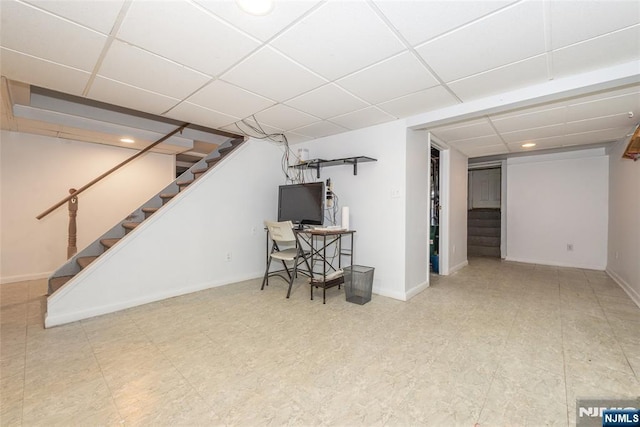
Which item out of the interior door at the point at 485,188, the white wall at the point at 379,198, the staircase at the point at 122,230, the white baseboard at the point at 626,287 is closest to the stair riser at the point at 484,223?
the interior door at the point at 485,188

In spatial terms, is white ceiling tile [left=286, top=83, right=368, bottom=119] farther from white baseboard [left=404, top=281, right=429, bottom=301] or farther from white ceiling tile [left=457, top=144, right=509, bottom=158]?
white ceiling tile [left=457, top=144, right=509, bottom=158]

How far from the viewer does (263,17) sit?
5.11 feet

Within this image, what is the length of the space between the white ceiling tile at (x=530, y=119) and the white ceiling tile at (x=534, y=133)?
18 centimetres

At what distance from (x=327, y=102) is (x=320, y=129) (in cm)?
95

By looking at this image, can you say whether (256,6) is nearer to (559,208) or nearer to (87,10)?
(87,10)

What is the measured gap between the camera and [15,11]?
5.01ft

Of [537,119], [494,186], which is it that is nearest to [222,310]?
[537,119]

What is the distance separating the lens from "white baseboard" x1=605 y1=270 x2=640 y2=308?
10.3ft

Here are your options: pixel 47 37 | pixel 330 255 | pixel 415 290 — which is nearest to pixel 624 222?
pixel 415 290

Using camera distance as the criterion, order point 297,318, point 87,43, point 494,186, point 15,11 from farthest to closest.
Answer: point 494,186
point 297,318
point 87,43
point 15,11

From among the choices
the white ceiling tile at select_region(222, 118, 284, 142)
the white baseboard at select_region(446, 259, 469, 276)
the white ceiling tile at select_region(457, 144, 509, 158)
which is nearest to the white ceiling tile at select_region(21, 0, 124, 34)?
the white ceiling tile at select_region(222, 118, 284, 142)

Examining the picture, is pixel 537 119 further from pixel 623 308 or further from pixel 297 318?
pixel 297 318

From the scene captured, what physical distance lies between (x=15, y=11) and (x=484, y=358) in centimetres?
373

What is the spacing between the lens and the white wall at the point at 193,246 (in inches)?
109
